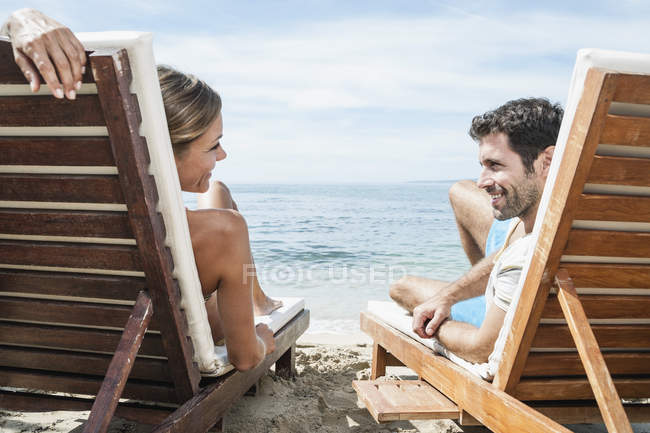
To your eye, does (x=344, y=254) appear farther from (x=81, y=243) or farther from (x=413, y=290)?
(x=81, y=243)

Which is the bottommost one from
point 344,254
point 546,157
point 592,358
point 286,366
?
point 344,254

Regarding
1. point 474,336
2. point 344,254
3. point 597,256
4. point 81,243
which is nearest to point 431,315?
point 474,336

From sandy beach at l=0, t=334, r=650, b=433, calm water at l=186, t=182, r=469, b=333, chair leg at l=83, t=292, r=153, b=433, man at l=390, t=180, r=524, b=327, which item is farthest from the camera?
calm water at l=186, t=182, r=469, b=333

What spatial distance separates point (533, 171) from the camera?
8.82ft

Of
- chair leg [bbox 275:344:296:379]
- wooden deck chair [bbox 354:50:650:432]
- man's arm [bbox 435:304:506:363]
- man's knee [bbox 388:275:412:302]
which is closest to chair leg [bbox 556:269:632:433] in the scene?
wooden deck chair [bbox 354:50:650:432]

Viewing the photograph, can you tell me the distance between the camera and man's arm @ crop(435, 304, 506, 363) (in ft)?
7.80

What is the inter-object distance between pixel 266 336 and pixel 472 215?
216cm

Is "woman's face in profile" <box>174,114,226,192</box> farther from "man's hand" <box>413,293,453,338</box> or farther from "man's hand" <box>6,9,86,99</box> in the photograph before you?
"man's hand" <box>413,293,453,338</box>

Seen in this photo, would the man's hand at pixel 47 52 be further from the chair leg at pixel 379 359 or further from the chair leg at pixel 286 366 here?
the chair leg at pixel 379 359

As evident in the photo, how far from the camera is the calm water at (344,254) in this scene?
9.23m

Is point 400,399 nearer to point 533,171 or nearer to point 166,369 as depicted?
point 166,369

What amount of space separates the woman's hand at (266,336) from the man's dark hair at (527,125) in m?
1.49

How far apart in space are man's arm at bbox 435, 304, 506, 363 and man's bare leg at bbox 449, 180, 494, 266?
161cm

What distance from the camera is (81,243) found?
1.94 m
